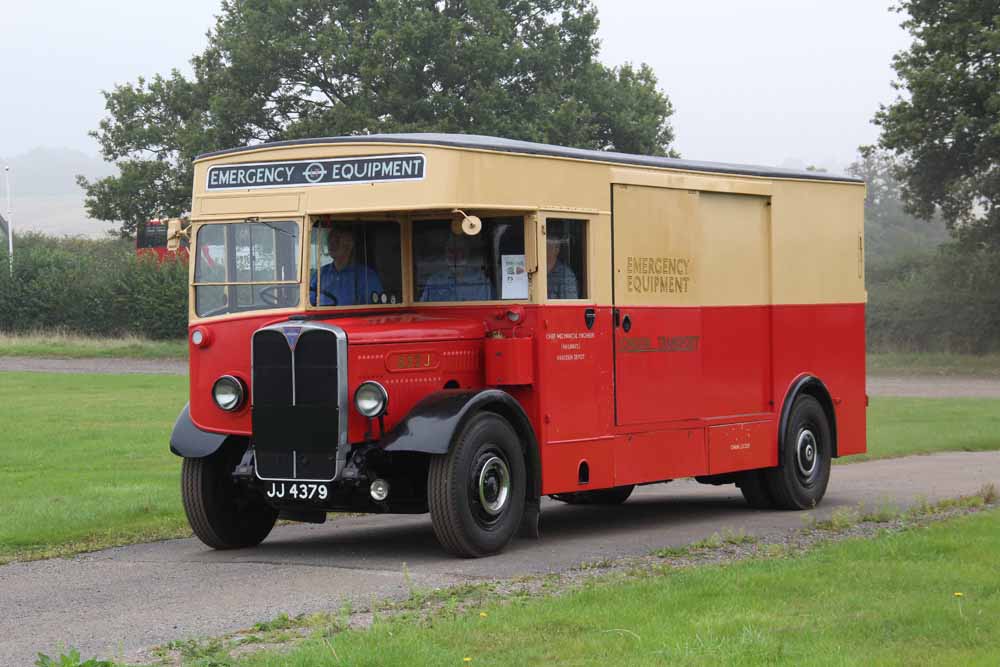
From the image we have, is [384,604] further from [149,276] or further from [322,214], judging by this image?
[149,276]

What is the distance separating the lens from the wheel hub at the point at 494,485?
10930 mm

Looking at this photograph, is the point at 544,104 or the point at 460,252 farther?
the point at 544,104

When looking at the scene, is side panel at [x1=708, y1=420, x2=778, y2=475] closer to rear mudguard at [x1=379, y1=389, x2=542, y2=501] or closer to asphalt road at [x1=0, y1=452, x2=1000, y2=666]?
asphalt road at [x1=0, y1=452, x2=1000, y2=666]

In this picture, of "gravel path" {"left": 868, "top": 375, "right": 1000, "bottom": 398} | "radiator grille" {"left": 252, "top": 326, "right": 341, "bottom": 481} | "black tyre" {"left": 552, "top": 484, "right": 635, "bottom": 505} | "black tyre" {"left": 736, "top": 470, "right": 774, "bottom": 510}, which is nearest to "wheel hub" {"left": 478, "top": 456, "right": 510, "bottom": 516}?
"radiator grille" {"left": 252, "top": 326, "right": 341, "bottom": 481}

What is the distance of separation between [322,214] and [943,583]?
4.99 metres

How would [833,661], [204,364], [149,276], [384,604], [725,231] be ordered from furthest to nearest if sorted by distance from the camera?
[149,276]
[725,231]
[204,364]
[384,604]
[833,661]

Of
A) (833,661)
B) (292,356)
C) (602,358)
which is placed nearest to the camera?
(833,661)

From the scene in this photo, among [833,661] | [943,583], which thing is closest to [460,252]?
[943,583]

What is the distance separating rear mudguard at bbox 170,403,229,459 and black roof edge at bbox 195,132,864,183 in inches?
79.1

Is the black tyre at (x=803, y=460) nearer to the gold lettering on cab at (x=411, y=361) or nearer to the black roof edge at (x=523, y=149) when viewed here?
the black roof edge at (x=523, y=149)

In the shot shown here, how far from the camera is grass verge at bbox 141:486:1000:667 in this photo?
23.2ft

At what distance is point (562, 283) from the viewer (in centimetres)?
1196

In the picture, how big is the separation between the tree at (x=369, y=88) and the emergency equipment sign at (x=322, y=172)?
29.4 m

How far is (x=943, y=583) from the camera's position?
29.3 ft
